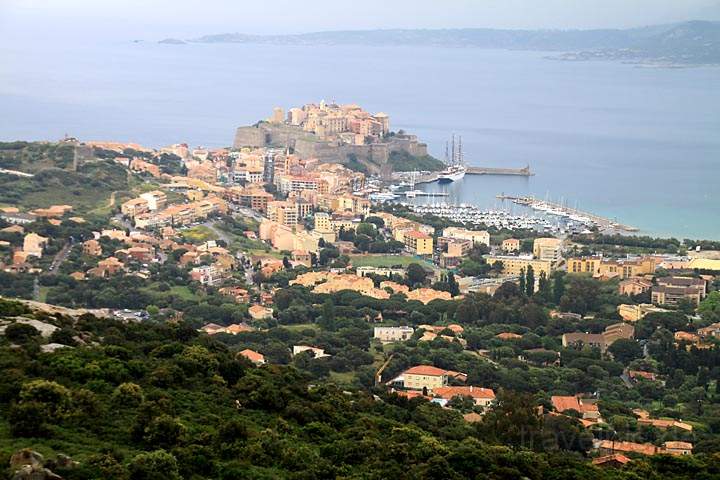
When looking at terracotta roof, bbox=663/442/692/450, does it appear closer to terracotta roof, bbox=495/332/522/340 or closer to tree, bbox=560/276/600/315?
terracotta roof, bbox=495/332/522/340

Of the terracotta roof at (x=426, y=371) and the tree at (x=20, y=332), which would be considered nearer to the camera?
the tree at (x=20, y=332)

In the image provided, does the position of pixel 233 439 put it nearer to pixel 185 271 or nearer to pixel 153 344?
pixel 153 344

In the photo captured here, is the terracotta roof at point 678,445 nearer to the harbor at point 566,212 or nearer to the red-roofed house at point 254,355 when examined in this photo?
the red-roofed house at point 254,355

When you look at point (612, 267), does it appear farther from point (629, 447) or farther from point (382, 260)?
point (629, 447)

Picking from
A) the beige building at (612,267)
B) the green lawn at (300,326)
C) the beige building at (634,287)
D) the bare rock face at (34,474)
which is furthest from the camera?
the beige building at (612,267)

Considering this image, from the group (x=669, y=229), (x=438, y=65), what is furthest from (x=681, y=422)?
(x=438, y=65)

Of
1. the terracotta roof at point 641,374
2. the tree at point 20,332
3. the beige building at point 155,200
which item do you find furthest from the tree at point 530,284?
the tree at point 20,332
